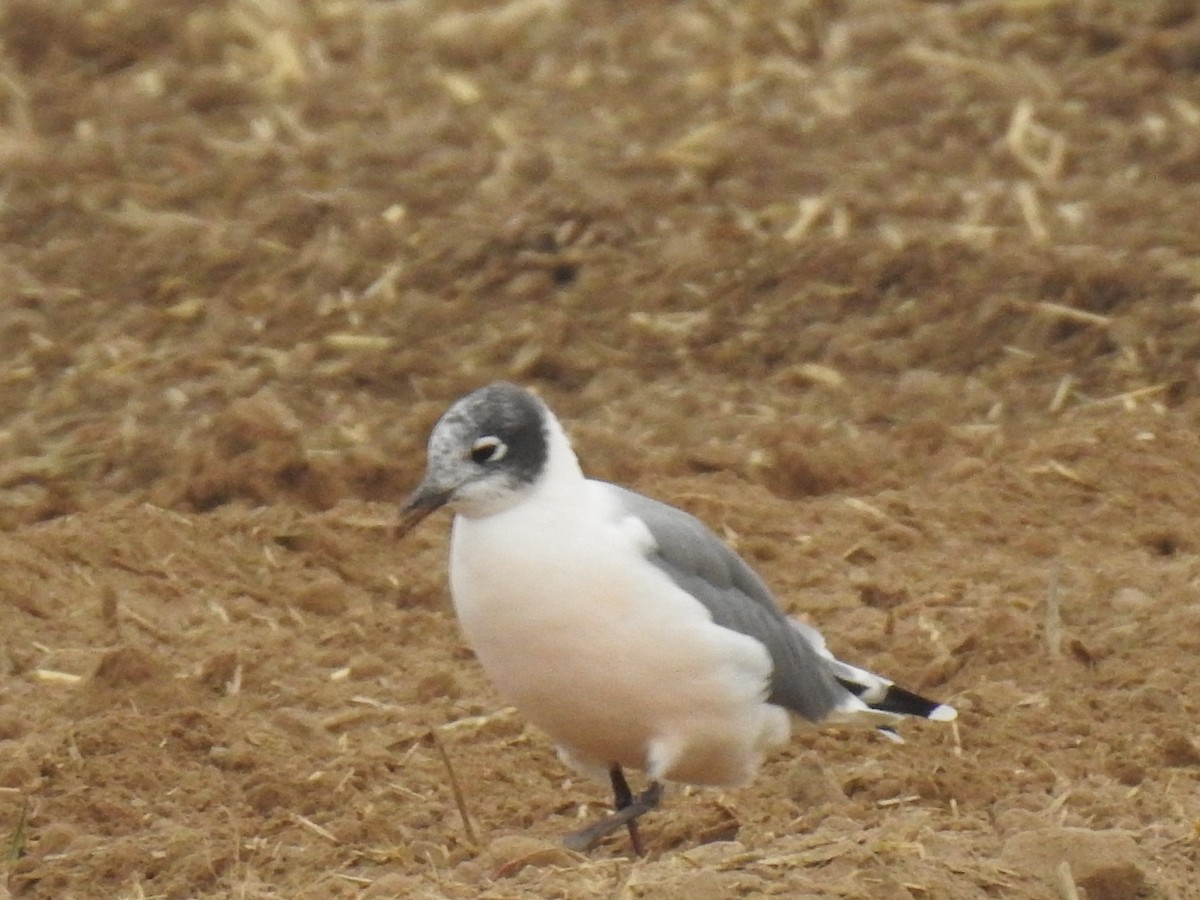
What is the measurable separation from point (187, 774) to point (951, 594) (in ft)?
8.39

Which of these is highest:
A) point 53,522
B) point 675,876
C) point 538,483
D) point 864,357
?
point 538,483

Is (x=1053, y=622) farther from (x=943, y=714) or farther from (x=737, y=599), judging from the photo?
(x=737, y=599)

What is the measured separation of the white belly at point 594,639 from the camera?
5.50 m

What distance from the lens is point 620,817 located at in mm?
5680

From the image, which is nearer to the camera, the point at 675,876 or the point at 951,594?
the point at 675,876

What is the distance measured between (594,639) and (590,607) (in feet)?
0.25

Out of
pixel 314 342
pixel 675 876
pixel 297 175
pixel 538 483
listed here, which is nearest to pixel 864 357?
pixel 314 342

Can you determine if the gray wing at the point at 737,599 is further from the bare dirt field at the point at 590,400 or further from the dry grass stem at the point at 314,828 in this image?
the dry grass stem at the point at 314,828

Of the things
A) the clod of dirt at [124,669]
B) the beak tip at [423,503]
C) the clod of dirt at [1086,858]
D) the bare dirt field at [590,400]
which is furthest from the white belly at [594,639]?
the clod of dirt at [124,669]

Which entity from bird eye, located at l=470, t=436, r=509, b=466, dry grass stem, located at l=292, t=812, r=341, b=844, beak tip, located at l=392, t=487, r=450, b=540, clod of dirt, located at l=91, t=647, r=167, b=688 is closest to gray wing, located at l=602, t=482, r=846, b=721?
bird eye, located at l=470, t=436, r=509, b=466

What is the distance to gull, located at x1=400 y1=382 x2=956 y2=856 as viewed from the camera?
18.1ft

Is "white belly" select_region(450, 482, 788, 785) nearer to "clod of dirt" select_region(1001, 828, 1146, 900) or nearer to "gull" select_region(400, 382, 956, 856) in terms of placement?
"gull" select_region(400, 382, 956, 856)

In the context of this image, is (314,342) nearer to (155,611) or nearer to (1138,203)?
(155,611)

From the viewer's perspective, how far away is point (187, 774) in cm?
630
